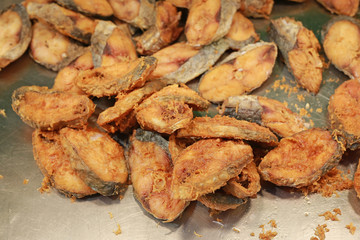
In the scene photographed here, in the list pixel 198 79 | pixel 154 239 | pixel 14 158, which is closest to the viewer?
pixel 154 239

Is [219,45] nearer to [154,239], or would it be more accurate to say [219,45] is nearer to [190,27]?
[190,27]

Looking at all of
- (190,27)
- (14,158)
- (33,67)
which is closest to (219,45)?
(190,27)

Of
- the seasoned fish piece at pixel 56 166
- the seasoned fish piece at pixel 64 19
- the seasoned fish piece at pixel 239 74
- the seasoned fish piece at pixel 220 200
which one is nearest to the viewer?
the seasoned fish piece at pixel 220 200

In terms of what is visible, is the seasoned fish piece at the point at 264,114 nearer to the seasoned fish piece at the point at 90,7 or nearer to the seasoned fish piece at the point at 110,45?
the seasoned fish piece at the point at 110,45

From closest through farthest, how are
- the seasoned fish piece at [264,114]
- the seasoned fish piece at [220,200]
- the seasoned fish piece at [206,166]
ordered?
the seasoned fish piece at [206,166]
the seasoned fish piece at [220,200]
the seasoned fish piece at [264,114]

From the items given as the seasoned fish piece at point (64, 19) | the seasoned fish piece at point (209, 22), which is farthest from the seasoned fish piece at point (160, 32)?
the seasoned fish piece at point (64, 19)

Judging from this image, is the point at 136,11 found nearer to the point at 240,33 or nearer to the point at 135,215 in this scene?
the point at 240,33

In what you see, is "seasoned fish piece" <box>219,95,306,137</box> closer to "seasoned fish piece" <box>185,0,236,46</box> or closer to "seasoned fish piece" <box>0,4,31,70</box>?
"seasoned fish piece" <box>185,0,236,46</box>
